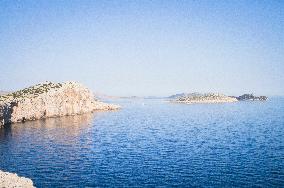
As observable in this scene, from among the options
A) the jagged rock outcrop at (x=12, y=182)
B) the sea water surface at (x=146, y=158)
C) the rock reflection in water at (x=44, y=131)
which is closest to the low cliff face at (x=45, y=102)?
the rock reflection in water at (x=44, y=131)

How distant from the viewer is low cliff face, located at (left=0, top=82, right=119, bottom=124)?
122 metres

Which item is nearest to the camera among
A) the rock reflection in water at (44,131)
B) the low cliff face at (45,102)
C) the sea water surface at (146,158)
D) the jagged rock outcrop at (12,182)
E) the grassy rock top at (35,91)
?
the jagged rock outcrop at (12,182)

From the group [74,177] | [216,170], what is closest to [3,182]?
[74,177]

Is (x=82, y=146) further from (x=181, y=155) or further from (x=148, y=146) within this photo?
(x=181, y=155)

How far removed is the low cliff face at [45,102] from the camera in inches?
4801

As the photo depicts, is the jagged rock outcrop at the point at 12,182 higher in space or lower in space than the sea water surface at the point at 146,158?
higher

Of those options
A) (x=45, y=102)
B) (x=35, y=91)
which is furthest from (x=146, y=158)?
(x=35, y=91)

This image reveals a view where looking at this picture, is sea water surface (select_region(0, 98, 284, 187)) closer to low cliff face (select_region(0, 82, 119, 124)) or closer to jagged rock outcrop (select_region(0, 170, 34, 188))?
jagged rock outcrop (select_region(0, 170, 34, 188))

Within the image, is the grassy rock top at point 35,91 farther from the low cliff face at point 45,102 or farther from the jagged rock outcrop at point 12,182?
the jagged rock outcrop at point 12,182

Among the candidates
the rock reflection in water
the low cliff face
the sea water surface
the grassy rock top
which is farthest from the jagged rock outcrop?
the grassy rock top

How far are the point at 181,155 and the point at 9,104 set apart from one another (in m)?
75.5

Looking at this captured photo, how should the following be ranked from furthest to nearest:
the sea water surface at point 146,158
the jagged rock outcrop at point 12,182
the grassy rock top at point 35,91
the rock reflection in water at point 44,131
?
1. the grassy rock top at point 35,91
2. the rock reflection in water at point 44,131
3. the sea water surface at point 146,158
4. the jagged rock outcrop at point 12,182

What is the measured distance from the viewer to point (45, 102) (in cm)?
14162

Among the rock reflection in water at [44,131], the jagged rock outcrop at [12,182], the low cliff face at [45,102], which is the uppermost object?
the low cliff face at [45,102]
